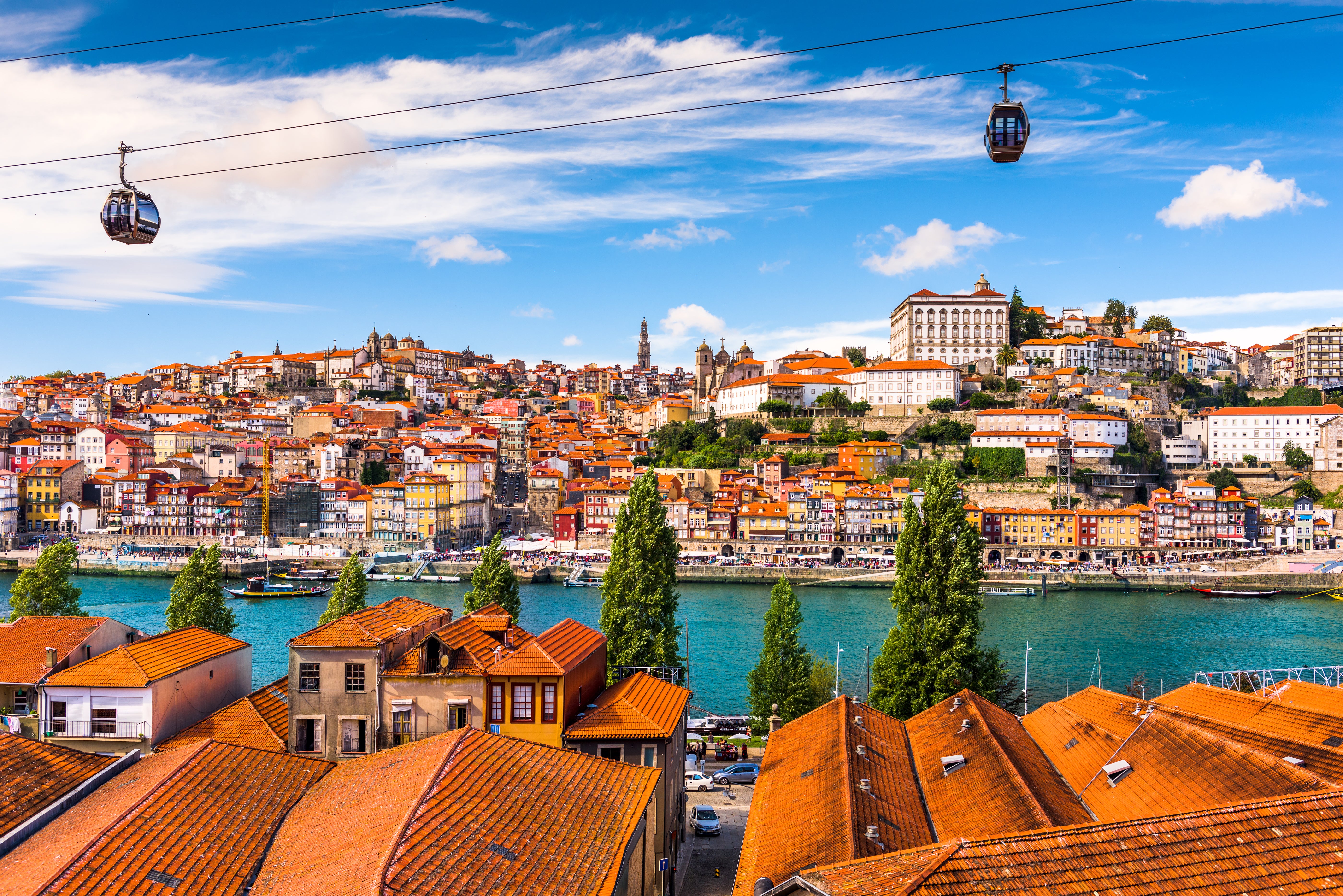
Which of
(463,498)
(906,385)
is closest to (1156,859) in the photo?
(463,498)

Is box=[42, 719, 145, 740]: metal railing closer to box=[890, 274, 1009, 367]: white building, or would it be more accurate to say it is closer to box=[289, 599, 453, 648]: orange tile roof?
box=[289, 599, 453, 648]: orange tile roof

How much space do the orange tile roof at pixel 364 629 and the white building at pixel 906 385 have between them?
5244cm

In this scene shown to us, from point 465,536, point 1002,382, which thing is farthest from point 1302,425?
point 465,536

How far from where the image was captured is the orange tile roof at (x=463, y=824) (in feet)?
14.7

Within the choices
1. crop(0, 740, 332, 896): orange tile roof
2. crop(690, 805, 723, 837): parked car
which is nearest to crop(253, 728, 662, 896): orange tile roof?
crop(0, 740, 332, 896): orange tile roof

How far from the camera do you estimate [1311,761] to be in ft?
21.6

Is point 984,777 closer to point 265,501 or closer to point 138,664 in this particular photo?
point 138,664

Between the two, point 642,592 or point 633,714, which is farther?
point 642,592

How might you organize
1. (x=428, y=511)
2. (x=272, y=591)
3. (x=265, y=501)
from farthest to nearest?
(x=265, y=501) < (x=428, y=511) < (x=272, y=591)

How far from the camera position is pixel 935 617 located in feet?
40.2

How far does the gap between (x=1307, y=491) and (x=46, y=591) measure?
55.4 m

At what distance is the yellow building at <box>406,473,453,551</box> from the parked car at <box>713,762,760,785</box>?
122 ft

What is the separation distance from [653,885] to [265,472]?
50.0 meters

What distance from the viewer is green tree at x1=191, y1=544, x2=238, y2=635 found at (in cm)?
1684
